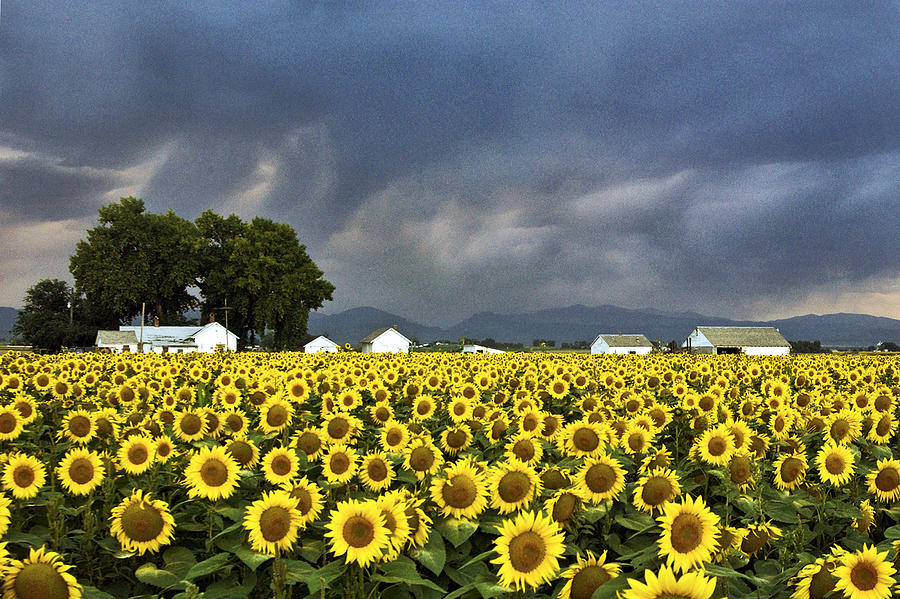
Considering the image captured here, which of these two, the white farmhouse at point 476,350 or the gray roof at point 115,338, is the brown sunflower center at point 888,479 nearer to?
the white farmhouse at point 476,350

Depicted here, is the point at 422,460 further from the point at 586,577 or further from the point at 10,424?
the point at 10,424

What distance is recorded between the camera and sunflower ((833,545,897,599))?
8.33 ft

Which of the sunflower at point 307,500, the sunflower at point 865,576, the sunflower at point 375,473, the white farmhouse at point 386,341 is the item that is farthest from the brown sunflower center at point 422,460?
the white farmhouse at point 386,341

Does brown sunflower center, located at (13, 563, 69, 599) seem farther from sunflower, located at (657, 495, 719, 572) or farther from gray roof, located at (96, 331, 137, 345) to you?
gray roof, located at (96, 331, 137, 345)

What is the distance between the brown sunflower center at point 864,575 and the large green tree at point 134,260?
250ft

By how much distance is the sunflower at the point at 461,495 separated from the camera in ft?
11.9

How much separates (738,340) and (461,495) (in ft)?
283

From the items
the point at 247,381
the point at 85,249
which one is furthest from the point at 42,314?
the point at 247,381

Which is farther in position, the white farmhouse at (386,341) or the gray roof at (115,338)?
the white farmhouse at (386,341)

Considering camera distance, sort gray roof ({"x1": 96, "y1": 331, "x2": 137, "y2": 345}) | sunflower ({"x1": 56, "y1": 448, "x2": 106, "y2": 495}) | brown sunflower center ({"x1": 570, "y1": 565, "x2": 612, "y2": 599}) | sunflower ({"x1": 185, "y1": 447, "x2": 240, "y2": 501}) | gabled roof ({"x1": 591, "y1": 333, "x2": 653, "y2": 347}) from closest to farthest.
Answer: brown sunflower center ({"x1": 570, "y1": 565, "x2": 612, "y2": 599}) → sunflower ({"x1": 185, "y1": 447, "x2": 240, "y2": 501}) → sunflower ({"x1": 56, "y1": 448, "x2": 106, "y2": 495}) → gray roof ({"x1": 96, "y1": 331, "x2": 137, "y2": 345}) → gabled roof ({"x1": 591, "y1": 333, "x2": 653, "y2": 347})

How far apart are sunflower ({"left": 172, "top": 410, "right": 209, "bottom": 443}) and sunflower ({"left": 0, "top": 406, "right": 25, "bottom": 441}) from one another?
1.85 meters

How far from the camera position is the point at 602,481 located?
3.92 metres

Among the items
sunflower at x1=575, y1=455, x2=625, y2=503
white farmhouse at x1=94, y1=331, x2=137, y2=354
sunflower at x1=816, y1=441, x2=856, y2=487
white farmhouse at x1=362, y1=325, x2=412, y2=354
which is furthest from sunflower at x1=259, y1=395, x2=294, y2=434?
white farmhouse at x1=94, y1=331, x2=137, y2=354

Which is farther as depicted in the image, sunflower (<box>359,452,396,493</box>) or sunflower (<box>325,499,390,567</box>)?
sunflower (<box>359,452,396,493</box>)
